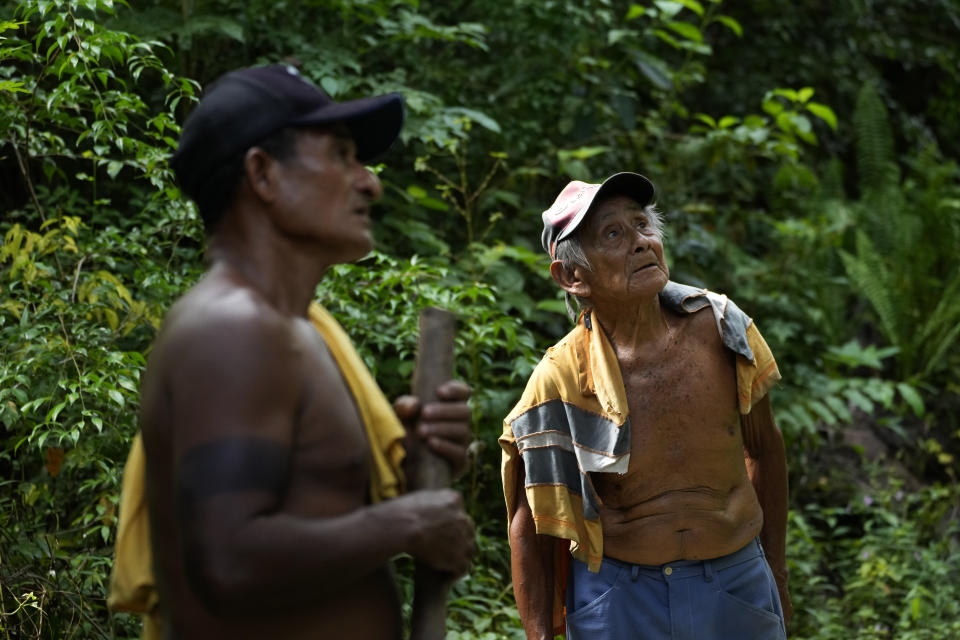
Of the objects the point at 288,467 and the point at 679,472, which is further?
the point at 679,472

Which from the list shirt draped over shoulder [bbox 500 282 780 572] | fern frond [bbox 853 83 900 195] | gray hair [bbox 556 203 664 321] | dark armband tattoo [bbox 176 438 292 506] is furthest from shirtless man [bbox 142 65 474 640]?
fern frond [bbox 853 83 900 195]

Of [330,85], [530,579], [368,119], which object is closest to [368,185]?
[368,119]

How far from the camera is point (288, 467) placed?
1.49m

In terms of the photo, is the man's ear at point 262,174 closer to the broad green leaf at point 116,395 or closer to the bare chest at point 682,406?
the bare chest at point 682,406

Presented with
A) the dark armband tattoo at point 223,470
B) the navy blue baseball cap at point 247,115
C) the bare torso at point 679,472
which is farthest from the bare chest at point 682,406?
the dark armband tattoo at point 223,470

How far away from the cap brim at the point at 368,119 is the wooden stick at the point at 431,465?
30 cm

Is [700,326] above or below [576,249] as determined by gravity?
below

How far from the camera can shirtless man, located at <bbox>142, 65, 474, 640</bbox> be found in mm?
1424

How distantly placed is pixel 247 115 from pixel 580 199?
→ 4.75ft

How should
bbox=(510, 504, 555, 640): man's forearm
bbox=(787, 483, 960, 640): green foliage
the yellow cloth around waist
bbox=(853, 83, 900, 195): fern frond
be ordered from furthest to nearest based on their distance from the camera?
bbox=(853, 83, 900, 195): fern frond → bbox=(787, 483, 960, 640): green foliage → bbox=(510, 504, 555, 640): man's forearm → the yellow cloth around waist

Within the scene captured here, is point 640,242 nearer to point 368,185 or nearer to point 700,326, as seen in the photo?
point 700,326

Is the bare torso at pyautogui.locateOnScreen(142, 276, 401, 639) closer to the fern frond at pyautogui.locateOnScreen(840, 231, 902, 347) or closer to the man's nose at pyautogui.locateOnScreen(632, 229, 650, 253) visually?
the man's nose at pyautogui.locateOnScreen(632, 229, 650, 253)

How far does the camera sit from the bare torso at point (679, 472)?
108 inches

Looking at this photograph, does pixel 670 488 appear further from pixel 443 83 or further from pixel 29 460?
pixel 443 83
